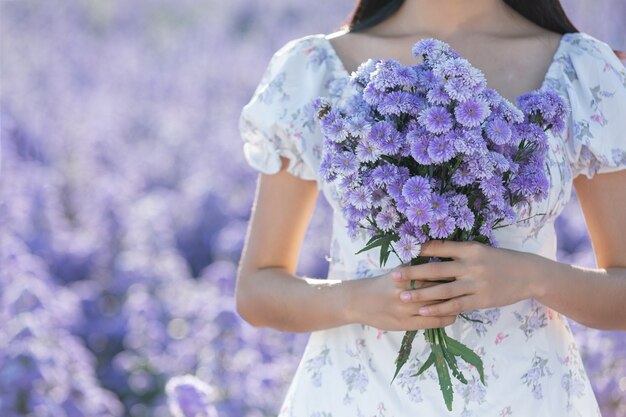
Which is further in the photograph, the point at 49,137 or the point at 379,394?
the point at 49,137

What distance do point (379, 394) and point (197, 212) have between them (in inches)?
125

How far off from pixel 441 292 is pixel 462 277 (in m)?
0.04

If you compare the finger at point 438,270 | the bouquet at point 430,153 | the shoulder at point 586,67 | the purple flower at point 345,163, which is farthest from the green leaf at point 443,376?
the shoulder at point 586,67

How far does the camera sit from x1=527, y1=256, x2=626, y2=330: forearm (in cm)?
188

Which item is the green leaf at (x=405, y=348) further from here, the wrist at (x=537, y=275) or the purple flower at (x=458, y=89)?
the purple flower at (x=458, y=89)

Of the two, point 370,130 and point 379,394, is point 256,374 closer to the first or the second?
point 379,394

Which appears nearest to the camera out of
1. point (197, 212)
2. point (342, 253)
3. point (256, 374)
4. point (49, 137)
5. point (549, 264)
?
point (549, 264)

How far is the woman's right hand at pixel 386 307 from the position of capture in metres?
1.78

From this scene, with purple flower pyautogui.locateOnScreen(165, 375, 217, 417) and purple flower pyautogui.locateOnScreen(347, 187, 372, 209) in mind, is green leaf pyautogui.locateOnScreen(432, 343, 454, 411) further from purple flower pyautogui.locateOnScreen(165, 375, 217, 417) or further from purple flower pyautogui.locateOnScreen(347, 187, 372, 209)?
purple flower pyautogui.locateOnScreen(165, 375, 217, 417)

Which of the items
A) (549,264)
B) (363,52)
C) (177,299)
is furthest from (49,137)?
(549,264)

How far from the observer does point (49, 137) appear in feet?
18.9

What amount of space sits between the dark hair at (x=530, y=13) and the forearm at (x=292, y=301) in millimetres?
551

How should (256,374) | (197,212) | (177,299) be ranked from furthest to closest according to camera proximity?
1. (197,212)
2. (177,299)
3. (256,374)

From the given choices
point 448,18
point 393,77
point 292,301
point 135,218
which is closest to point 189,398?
point 292,301
